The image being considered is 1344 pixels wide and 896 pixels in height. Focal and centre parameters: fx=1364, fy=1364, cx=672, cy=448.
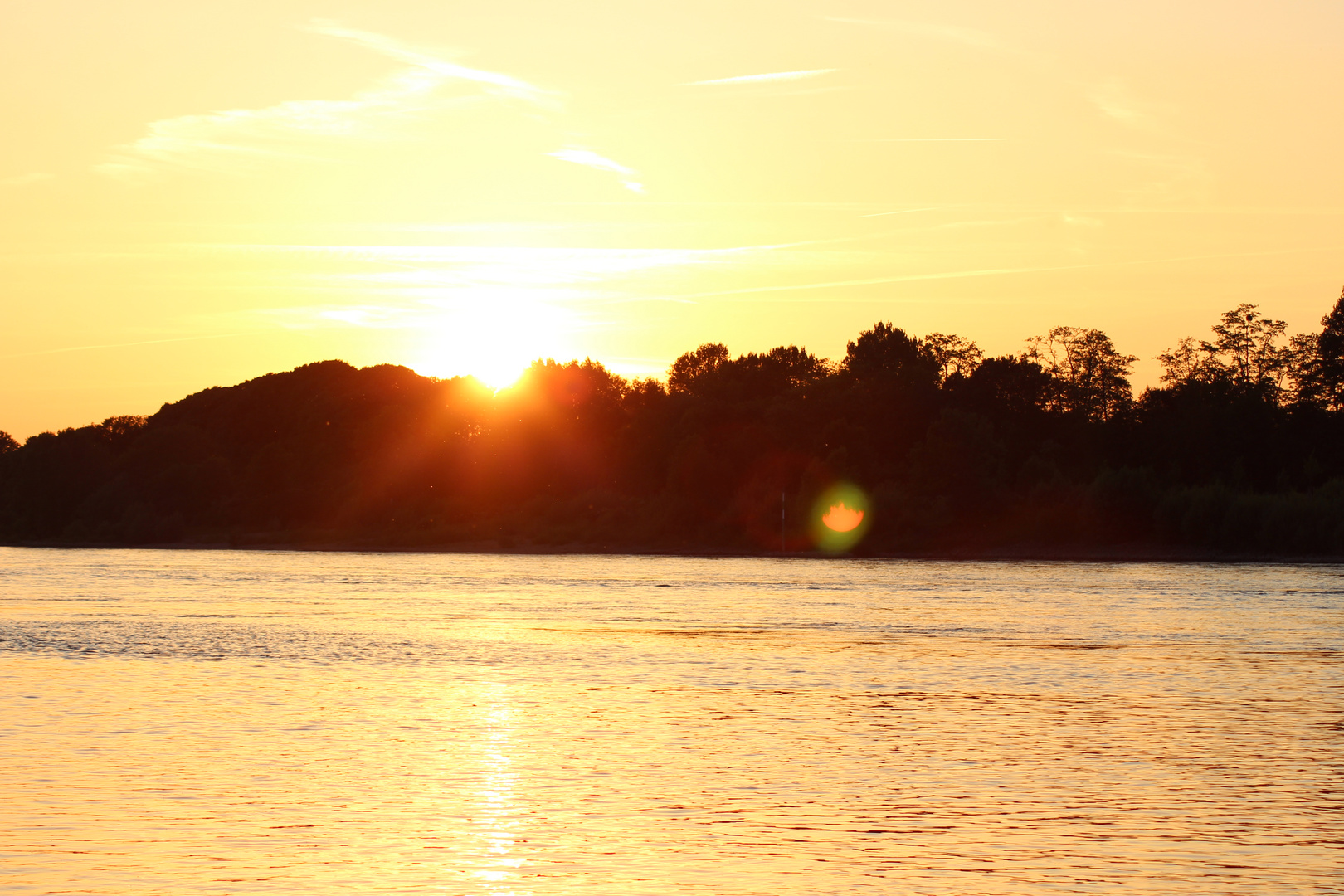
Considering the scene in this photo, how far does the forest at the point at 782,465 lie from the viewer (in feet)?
387

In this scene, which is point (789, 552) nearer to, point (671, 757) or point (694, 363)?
point (694, 363)

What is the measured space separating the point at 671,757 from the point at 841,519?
359 ft

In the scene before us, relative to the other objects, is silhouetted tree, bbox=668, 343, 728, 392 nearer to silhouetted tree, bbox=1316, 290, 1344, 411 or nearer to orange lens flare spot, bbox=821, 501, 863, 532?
orange lens flare spot, bbox=821, 501, 863, 532

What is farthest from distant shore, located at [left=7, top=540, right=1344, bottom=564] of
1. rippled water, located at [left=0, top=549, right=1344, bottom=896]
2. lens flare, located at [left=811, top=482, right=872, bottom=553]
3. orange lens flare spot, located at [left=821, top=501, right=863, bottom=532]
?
rippled water, located at [left=0, top=549, right=1344, bottom=896]

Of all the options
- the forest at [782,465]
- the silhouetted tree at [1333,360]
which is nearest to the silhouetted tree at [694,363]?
the forest at [782,465]

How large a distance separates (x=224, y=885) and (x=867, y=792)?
818 centimetres

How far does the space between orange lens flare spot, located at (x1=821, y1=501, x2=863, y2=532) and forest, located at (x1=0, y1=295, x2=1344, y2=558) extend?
5.43ft

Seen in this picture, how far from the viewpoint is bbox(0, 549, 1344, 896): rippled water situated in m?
13.5

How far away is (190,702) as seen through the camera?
25.6 meters

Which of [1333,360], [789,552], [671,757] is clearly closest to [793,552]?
[789,552]

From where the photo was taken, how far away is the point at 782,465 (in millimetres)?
134750

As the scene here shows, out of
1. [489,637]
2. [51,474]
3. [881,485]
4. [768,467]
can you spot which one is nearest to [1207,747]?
[489,637]

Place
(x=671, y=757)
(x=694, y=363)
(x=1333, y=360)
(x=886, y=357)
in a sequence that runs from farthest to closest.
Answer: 1. (x=694, y=363)
2. (x=886, y=357)
3. (x=1333, y=360)
4. (x=671, y=757)

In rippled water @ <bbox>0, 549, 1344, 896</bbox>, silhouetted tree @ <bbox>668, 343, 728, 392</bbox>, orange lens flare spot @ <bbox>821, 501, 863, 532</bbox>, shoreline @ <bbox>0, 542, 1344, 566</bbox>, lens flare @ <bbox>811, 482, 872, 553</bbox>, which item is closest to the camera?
rippled water @ <bbox>0, 549, 1344, 896</bbox>
